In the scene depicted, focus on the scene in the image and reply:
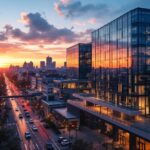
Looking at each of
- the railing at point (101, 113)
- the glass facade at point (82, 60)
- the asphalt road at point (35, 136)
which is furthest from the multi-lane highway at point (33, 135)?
the glass facade at point (82, 60)

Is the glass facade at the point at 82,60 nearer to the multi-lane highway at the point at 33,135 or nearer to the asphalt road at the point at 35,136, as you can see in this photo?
the multi-lane highway at the point at 33,135

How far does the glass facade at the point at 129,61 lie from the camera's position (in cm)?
4900

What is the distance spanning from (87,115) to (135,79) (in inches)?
856

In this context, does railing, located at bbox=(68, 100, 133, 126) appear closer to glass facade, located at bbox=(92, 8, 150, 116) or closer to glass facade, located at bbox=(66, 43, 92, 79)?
glass facade, located at bbox=(92, 8, 150, 116)

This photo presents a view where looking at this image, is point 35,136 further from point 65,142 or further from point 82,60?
point 82,60

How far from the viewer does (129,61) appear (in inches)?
1989

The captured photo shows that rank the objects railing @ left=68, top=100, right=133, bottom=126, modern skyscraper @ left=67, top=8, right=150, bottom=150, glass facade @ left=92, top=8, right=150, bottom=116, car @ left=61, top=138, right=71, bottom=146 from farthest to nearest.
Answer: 1. car @ left=61, top=138, right=71, bottom=146
2. glass facade @ left=92, top=8, right=150, bottom=116
3. modern skyscraper @ left=67, top=8, right=150, bottom=150
4. railing @ left=68, top=100, right=133, bottom=126

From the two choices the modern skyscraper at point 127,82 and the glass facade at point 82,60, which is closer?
the modern skyscraper at point 127,82

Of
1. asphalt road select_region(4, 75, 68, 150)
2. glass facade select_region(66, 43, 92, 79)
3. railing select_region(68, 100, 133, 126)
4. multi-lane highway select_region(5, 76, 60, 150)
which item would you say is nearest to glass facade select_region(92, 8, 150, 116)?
railing select_region(68, 100, 133, 126)

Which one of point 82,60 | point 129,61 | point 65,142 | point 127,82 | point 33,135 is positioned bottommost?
point 33,135

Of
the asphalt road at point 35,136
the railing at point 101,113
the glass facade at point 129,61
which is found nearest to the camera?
the railing at point 101,113

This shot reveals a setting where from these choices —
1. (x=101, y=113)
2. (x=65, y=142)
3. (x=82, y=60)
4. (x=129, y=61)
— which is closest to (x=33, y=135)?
(x=65, y=142)

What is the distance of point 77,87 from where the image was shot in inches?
3986

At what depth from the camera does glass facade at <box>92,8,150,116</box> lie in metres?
49.0
